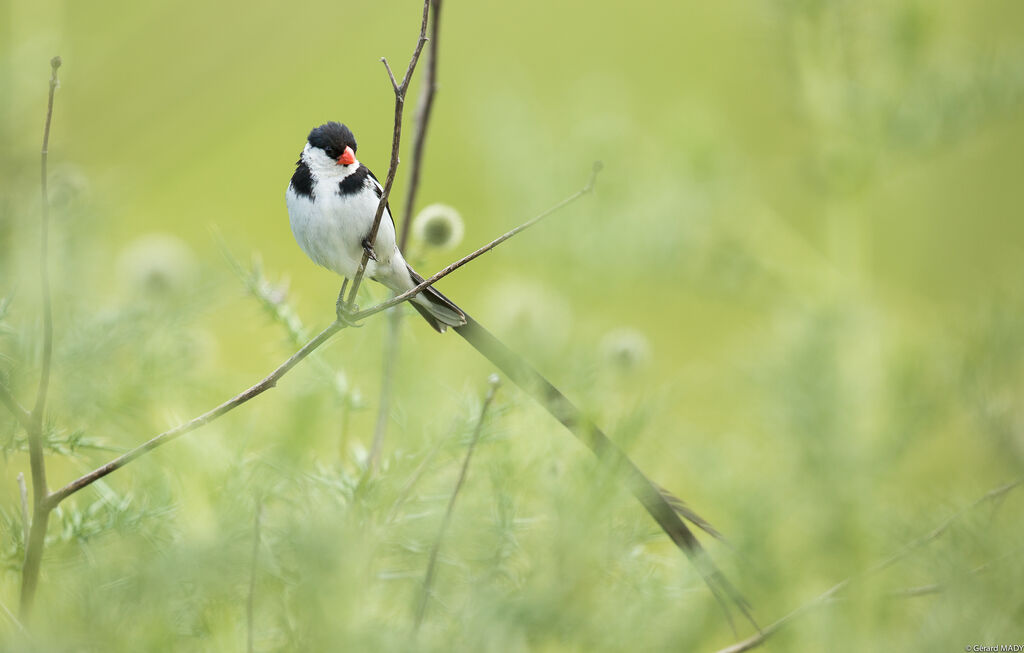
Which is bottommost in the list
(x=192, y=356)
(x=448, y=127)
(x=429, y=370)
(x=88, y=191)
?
(x=429, y=370)

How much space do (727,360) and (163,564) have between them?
45.1 inches

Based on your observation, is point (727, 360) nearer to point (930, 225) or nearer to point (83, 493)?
point (930, 225)

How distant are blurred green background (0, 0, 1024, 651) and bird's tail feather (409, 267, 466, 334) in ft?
0.08

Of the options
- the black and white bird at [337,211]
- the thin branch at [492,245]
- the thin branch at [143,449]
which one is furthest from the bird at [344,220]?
the thin branch at [143,449]

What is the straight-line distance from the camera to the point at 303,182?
792mm

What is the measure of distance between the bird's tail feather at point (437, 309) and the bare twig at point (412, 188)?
0.05 m

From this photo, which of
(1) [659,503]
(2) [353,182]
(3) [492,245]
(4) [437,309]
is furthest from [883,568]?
(2) [353,182]

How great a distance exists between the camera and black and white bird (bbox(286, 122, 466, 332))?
77 cm

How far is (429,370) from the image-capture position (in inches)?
19.7

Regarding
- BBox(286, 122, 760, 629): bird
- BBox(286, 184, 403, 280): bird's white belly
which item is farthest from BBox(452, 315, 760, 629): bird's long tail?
BBox(286, 184, 403, 280): bird's white belly

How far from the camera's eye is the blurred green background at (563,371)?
0.33m

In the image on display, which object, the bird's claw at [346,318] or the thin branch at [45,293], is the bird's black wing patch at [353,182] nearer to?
the bird's claw at [346,318]

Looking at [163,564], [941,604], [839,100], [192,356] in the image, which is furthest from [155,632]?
[839,100]

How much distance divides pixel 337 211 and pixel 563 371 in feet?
1.11
